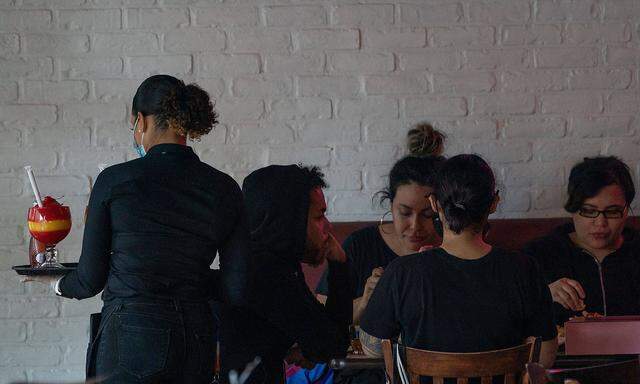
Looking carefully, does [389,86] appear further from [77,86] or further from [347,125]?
[77,86]

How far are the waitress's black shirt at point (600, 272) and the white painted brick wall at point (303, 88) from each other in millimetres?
376

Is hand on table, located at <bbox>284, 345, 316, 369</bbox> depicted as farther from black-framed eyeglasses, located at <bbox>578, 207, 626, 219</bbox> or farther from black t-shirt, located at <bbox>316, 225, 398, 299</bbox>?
black-framed eyeglasses, located at <bbox>578, 207, 626, 219</bbox>

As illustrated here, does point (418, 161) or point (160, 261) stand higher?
point (418, 161)

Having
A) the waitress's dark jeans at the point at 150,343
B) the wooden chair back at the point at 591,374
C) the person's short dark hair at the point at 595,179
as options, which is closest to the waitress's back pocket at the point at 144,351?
the waitress's dark jeans at the point at 150,343

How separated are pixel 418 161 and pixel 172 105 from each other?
1140mm

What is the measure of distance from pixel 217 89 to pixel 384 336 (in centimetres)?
158

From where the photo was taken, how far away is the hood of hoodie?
224 centimetres

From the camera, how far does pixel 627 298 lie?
10.1ft

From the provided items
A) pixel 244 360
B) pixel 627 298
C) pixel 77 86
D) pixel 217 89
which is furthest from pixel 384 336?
pixel 77 86

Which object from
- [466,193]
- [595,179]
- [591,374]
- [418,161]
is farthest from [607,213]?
[591,374]

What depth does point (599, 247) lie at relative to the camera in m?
3.10

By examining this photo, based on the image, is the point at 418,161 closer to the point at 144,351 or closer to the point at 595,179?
the point at 595,179

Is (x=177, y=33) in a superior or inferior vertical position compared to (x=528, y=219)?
superior

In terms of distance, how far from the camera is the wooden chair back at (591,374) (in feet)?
5.04
